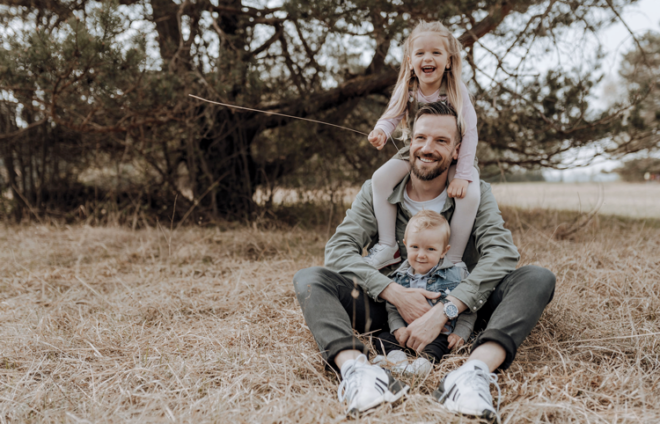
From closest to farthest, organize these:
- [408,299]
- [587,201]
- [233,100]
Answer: [408,299] → [233,100] → [587,201]

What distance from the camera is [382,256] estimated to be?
77.1 inches

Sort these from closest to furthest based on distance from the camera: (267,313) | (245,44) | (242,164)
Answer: (267,313) → (245,44) → (242,164)

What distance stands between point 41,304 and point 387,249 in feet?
6.61

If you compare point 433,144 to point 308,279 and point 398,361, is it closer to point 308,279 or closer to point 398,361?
point 308,279

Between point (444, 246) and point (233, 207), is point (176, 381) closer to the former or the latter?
point (444, 246)

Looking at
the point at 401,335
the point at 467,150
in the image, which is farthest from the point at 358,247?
the point at 467,150

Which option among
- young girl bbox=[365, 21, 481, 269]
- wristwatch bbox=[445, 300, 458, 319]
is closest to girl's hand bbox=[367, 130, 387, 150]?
young girl bbox=[365, 21, 481, 269]

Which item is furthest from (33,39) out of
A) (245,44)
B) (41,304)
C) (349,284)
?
(349,284)

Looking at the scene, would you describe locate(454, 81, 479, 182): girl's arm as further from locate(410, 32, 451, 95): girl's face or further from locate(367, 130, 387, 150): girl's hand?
locate(367, 130, 387, 150): girl's hand

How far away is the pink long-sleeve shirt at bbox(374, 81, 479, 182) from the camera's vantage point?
6.28ft

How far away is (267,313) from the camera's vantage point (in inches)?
86.8

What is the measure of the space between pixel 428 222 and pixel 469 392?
28.3 inches

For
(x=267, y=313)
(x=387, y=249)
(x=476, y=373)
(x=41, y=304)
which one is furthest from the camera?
(x=41, y=304)

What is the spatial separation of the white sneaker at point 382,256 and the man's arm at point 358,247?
0.19 ft
